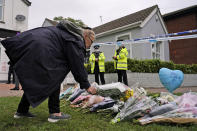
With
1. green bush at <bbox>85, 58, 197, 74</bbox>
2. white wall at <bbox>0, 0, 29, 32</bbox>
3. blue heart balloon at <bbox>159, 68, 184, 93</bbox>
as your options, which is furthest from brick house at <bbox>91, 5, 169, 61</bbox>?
white wall at <bbox>0, 0, 29, 32</bbox>

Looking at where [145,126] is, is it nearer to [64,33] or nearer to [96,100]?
[96,100]

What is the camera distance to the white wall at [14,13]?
1208 cm

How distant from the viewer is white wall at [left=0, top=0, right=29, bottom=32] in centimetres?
1208

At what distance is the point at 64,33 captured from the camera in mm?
2119

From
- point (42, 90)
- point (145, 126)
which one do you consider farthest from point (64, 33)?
point (145, 126)

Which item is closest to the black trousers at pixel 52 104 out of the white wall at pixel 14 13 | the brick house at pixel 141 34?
the brick house at pixel 141 34

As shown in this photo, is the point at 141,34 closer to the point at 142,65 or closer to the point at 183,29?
the point at 142,65

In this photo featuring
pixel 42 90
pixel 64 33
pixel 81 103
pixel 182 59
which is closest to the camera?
pixel 42 90

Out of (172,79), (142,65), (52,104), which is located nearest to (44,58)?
(52,104)

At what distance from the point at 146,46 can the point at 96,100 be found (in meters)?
8.90

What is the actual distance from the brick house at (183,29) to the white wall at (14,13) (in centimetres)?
1394

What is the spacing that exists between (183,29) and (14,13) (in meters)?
15.5

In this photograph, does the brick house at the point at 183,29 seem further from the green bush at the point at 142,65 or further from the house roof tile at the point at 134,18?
the green bush at the point at 142,65

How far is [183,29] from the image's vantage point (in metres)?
16.7
